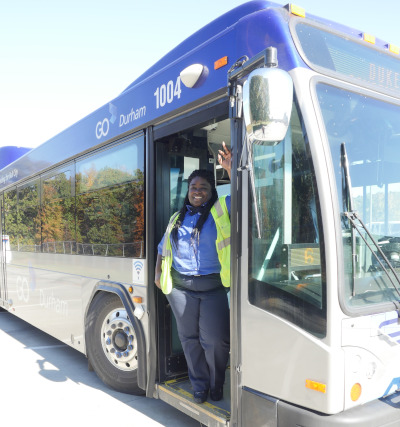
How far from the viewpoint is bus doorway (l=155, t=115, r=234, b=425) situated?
3.39 meters

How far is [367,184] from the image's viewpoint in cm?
254

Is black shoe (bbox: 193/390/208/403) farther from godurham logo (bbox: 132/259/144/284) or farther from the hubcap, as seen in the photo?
godurham logo (bbox: 132/259/144/284)

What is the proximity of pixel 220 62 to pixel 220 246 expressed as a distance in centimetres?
125

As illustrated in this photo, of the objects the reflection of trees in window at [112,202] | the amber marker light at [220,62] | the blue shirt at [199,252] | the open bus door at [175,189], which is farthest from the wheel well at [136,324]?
the amber marker light at [220,62]

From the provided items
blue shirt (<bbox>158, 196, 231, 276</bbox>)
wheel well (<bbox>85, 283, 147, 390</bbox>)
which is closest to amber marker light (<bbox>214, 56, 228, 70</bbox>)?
blue shirt (<bbox>158, 196, 231, 276</bbox>)

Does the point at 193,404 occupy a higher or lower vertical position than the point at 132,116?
lower

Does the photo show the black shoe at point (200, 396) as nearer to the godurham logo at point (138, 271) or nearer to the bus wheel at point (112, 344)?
the bus wheel at point (112, 344)

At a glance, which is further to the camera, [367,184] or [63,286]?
[63,286]

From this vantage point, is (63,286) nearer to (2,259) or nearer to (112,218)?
(112,218)

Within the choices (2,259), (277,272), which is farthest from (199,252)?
(2,259)

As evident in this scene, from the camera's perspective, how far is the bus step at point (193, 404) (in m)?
2.87

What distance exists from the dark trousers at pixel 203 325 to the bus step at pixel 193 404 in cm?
12

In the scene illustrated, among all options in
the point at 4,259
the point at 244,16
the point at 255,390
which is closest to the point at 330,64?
the point at 244,16

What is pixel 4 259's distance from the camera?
746cm
